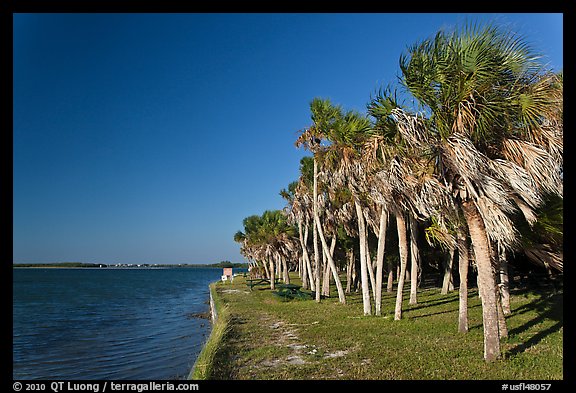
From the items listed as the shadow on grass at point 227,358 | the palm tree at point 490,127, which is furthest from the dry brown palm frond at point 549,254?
the shadow on grass at point 227,358

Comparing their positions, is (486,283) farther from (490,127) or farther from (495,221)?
(490,127)

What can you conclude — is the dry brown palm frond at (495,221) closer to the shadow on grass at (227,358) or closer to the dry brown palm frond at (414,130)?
the dry brown palm frond at (414,130)

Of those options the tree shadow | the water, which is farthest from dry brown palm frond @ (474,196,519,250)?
the water

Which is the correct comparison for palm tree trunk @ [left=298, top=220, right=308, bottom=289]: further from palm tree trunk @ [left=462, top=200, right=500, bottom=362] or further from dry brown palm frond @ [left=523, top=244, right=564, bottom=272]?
palm tree trunk @ [left=462, top=200, right=500, bottom=362]

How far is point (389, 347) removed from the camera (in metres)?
12.0

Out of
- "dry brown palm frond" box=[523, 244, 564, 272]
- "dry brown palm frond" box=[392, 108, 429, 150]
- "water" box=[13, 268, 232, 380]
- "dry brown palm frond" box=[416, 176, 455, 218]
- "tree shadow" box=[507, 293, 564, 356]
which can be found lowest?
"water" box=[13, 268, 232, 380]

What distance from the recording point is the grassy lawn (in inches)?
364

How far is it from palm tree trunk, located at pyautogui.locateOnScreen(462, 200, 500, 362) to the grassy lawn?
16.3 inches

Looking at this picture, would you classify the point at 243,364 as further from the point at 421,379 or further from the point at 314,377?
the point at 421,379

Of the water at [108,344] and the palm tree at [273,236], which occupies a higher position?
the palm tree at [273,236]

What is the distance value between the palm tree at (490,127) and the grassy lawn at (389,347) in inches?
49.4

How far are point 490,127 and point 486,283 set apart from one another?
3932 millimetres

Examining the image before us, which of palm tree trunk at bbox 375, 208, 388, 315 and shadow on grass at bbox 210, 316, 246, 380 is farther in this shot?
palm tree trunk at bbox 375, 208, 388, 315

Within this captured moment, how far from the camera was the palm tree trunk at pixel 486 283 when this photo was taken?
9.91 meters
